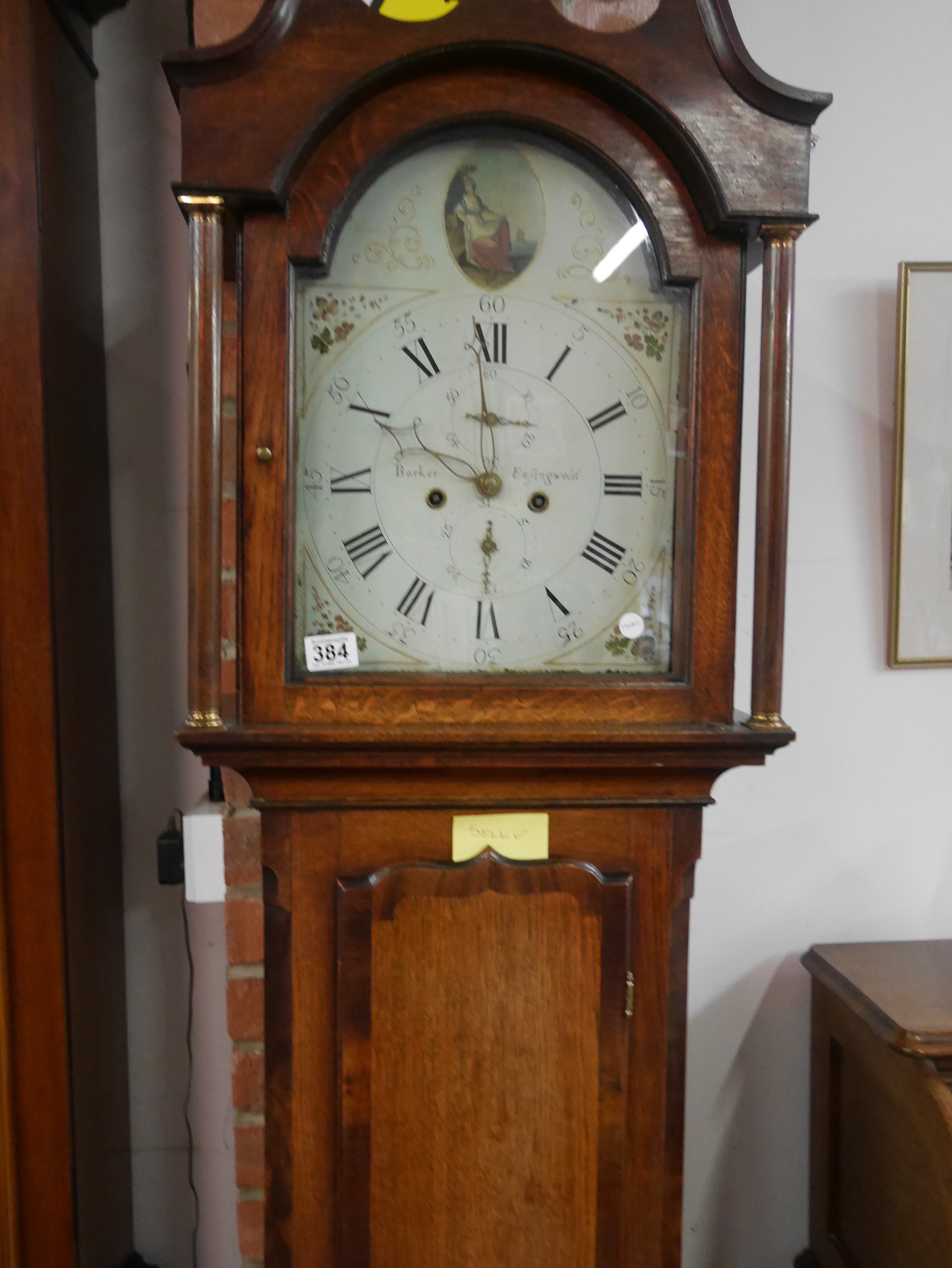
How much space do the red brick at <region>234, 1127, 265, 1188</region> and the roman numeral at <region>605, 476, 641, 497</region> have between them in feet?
3.30

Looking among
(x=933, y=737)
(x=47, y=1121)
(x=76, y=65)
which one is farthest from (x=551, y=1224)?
(x=76, y=65)

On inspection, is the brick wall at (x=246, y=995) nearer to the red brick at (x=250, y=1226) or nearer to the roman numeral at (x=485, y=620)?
the red brick at (x=250, y=1226)

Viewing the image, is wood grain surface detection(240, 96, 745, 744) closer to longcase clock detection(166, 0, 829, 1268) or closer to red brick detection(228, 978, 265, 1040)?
longcase clock detection(166, 0, 829, 1268)

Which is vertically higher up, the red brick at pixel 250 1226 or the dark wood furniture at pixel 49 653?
the dark wood furniture at pixel 49 653

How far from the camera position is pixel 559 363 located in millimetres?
887

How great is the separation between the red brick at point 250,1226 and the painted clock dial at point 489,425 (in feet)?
2.86

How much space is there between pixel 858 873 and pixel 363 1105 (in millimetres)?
854

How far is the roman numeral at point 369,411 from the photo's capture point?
34.3 inches

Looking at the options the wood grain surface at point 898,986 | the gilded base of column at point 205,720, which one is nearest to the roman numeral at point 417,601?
the gilded base of column at point 205,720

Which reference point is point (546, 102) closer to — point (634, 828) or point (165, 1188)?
point (634, 828)

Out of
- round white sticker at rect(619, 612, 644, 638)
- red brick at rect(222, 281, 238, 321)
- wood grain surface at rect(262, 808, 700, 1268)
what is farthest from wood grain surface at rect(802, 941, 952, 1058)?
red brick at rect(222, 281, 238, 321)

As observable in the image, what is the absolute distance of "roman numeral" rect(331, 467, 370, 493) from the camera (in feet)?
2.87

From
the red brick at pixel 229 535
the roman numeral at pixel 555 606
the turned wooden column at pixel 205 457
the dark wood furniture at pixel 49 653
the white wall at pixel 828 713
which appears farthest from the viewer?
the white wall at pixel 828 713

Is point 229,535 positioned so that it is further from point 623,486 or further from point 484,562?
point 623,486
